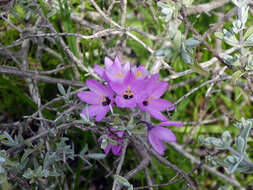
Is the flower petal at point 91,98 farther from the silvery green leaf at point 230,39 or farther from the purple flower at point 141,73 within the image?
the silvery green leaf at point 230,39

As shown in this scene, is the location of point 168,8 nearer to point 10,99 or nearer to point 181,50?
point 181,50

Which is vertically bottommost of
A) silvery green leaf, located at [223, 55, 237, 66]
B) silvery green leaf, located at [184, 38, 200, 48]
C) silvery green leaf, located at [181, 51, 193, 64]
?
silvery green leaf, located at [223, 55, 237, 66]

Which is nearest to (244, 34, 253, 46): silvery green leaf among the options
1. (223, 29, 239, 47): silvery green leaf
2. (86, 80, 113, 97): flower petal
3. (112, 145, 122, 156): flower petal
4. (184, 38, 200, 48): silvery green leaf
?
(223, 29, 239, 47): silvery green leaf

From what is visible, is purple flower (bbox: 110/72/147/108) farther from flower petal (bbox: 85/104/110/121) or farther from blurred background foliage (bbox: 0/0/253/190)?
blurred background foliage (bbox: 0/0/253/190)

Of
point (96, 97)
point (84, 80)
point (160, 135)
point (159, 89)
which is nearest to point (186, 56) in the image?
point (159, 89)

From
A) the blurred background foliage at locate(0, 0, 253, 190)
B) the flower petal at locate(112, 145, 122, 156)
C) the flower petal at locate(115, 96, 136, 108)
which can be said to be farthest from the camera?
the blurred background foliage at locate(0, 0, 253, 190)

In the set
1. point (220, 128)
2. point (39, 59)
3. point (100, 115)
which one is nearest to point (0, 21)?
point (39, 59)
